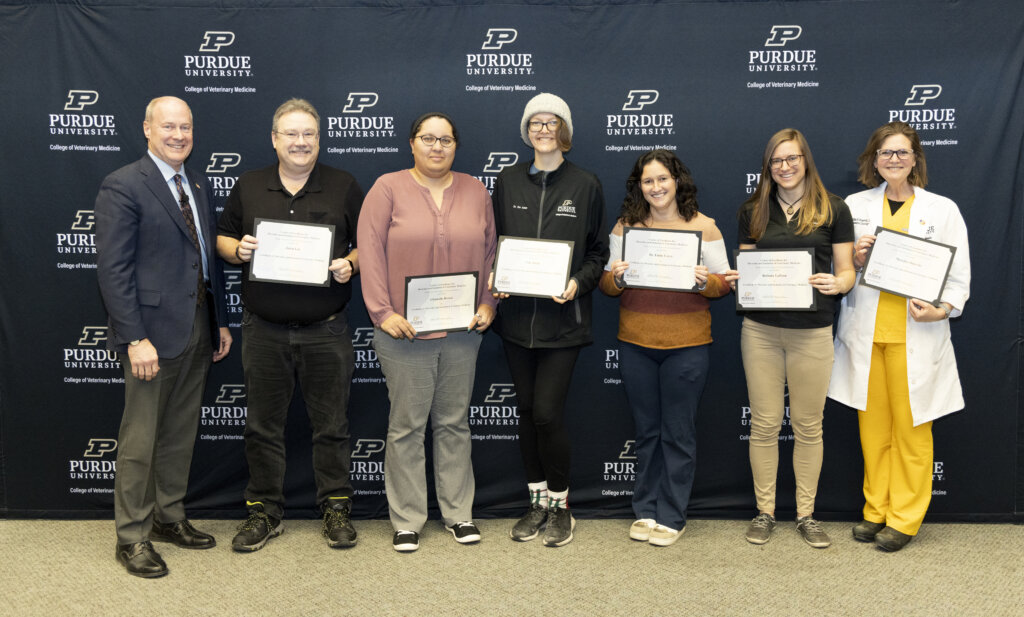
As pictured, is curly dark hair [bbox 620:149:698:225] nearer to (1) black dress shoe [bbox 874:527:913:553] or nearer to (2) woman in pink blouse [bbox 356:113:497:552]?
(2) woman in pink blouse [bbox 356:113:497:552]

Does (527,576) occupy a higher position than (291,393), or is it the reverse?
(291,393)

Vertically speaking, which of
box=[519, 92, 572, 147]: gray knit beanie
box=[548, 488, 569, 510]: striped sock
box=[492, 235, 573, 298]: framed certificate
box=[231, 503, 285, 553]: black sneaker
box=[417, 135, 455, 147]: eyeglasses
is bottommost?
box=[231, 503, 285, 553]: black sneaker

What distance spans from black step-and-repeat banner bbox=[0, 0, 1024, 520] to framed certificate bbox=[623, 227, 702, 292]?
0.63m

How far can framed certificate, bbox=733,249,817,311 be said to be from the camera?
10.2 feet

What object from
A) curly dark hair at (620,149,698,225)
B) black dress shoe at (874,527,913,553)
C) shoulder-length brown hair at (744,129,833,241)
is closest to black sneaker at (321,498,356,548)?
curly dark hair at (620,149,698,225)

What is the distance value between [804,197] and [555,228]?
113 cm

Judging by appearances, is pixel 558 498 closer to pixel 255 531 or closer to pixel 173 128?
pixel 255 531

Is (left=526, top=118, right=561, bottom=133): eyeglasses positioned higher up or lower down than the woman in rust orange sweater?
higher up

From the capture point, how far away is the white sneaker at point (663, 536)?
3363 mm

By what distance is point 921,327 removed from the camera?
3229 millimetres

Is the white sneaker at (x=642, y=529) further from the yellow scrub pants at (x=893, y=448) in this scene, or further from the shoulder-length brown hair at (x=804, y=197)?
the shoulder-length brown hair at (x=804, y=197)

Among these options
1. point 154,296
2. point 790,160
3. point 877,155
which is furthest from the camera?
point 877,155

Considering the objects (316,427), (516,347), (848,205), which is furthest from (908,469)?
(316,427)

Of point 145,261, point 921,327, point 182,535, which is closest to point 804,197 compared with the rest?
point 921,327
